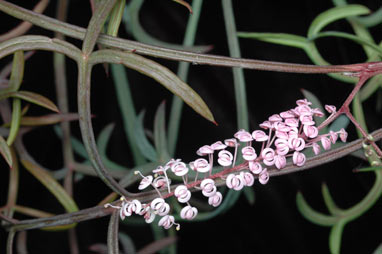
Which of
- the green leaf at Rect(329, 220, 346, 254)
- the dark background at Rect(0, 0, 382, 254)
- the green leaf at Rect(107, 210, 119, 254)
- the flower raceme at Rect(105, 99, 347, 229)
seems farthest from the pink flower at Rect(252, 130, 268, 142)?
the dark background at Rect(0, 0, 382, 254)

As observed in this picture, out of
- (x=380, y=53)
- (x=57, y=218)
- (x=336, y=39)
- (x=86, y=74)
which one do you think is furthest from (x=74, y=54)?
(x=336, y=39)

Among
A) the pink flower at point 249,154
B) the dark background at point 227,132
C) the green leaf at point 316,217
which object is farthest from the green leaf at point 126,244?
the pink flower at point 249,154

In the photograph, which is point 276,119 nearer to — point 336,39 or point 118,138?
point 336,39

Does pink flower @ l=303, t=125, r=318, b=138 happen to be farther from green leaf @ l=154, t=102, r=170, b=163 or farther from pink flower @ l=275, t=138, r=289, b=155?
green leaf @ l=154, t=102, r=170, b=163

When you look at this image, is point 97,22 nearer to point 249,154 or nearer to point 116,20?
point 116,20

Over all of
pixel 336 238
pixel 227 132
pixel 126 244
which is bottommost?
pixel 336 238

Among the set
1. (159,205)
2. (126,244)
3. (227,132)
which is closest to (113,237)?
(159,205)

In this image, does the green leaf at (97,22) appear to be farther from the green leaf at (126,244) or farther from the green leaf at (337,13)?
the green leaf at (126,244)
